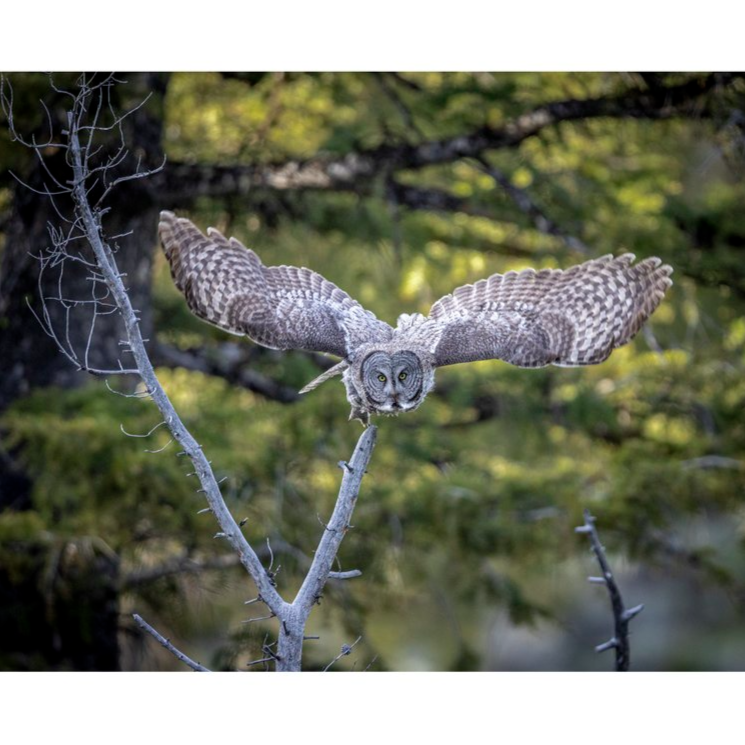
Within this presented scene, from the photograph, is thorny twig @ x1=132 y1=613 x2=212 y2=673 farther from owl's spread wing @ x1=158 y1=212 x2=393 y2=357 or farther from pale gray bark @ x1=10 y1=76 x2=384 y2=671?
owl's spread wing @ x1=158 y1=212 x2=393 y2=357

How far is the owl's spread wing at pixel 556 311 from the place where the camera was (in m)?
4.32

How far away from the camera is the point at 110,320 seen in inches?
318

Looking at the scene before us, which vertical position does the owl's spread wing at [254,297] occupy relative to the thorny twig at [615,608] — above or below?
above

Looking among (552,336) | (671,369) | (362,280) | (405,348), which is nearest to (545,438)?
(671,369)

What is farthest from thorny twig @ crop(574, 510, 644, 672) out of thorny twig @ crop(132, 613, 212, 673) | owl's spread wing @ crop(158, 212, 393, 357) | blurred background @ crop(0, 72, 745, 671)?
blurred background @ crop(0, 72, 745, 671)

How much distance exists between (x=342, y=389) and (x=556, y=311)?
11.7 feet

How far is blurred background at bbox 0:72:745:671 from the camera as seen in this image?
7.32 m

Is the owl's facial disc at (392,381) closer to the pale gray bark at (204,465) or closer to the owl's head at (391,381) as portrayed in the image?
the owl's head at (391,381)

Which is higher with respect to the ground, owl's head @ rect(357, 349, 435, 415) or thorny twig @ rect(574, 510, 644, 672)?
owl's head @ rect(357, 349, 435, 415)

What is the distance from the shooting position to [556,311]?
4570 mm

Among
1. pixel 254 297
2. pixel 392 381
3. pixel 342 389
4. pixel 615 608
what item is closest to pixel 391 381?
pixel 392 381

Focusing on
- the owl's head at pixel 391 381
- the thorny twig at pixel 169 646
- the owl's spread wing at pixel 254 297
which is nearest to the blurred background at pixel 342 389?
the owl's spread wing at pixel 254 297

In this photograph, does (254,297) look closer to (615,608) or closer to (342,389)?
(615,608)

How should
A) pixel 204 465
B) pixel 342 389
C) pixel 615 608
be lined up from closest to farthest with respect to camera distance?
pixel 204 465, pixel 615 608, pixel 342 389
